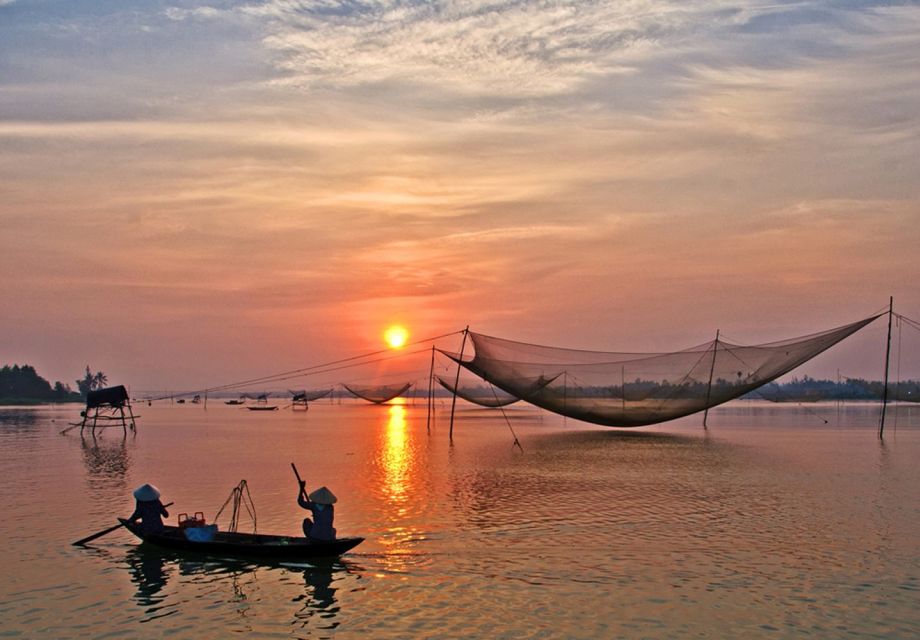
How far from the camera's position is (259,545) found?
36.9ft

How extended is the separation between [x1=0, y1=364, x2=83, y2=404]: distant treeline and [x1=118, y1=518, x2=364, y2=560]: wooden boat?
396 feet

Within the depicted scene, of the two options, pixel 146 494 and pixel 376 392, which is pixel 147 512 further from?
pixel 376 392

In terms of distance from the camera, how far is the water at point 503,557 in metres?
8.95

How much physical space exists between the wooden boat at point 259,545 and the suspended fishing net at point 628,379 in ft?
66.4

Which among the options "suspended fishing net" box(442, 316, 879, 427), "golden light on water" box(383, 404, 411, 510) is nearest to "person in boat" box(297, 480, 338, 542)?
"golden light on water" box(383, 404, 411, 510)

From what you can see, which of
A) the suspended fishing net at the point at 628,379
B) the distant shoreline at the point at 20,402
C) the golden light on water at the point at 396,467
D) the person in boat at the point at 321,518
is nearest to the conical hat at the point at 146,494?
the person in boat at the point at 321,518

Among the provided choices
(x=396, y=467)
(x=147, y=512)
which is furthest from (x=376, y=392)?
(x=147, y=512)

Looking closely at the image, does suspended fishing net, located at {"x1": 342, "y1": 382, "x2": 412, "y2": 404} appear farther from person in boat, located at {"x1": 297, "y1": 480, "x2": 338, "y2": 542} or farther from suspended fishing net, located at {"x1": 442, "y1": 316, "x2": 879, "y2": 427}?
person in boat, located at {"x1": 297, "y1": 480, "x2": 338, "y2": 542}

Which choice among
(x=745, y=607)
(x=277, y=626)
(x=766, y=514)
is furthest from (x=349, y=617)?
(x=766, y=514)

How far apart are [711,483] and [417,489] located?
23.8ft

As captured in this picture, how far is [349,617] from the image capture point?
915 centimetres

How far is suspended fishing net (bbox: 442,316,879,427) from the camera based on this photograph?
31402 mm

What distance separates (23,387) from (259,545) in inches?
5153

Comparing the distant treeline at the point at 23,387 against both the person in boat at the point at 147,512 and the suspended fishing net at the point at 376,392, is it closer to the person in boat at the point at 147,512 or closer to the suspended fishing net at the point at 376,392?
the suspended fishing net at the point at 376,392
